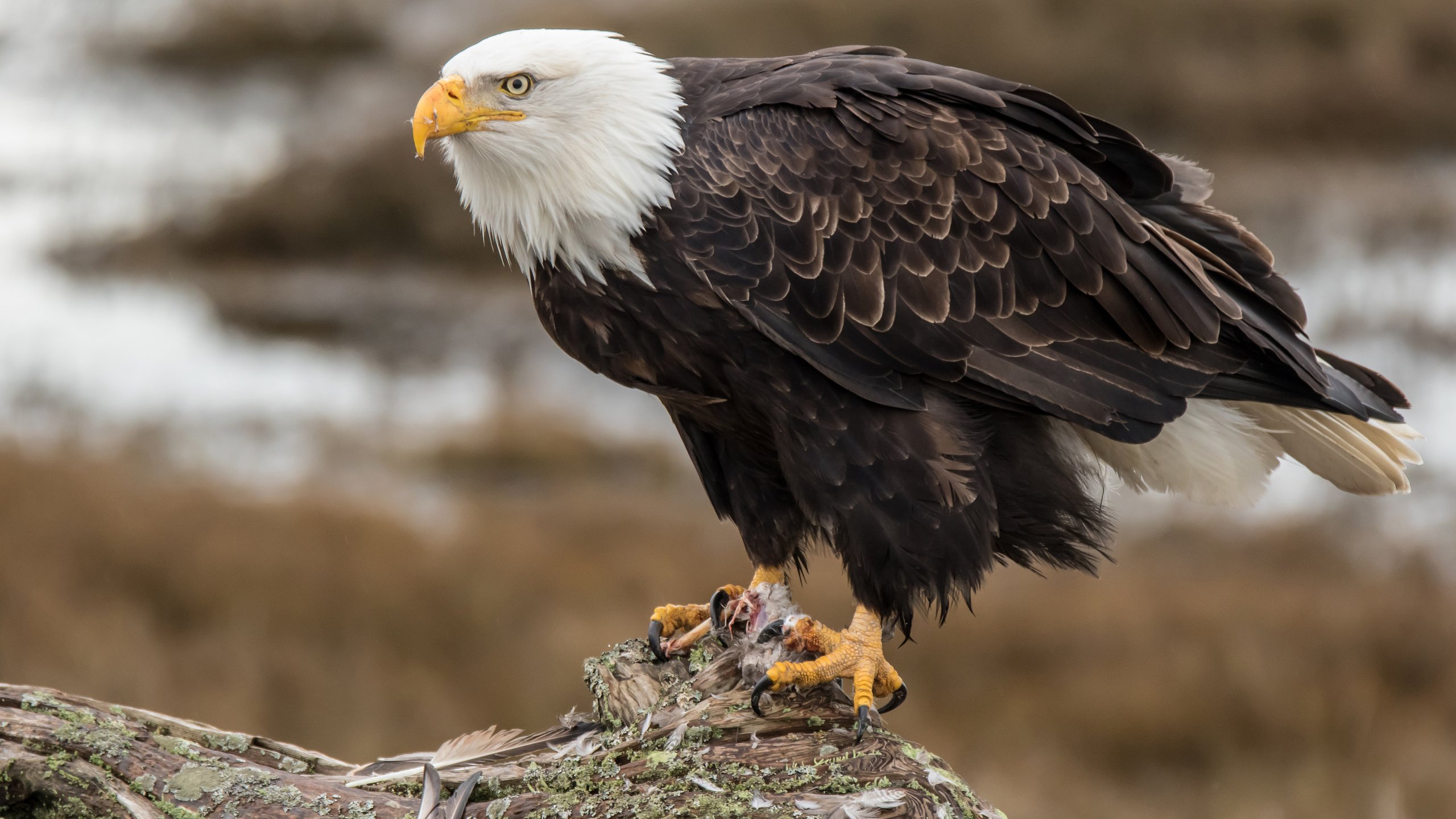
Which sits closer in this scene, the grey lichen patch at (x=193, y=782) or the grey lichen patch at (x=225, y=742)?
the grey lichen patch at (x=193, y=782)

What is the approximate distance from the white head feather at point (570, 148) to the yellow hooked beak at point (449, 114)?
23mm

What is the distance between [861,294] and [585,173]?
860mm

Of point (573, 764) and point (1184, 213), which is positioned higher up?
point (1184, 213)

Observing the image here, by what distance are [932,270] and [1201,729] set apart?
4455 mm

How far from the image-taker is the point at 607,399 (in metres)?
14.4

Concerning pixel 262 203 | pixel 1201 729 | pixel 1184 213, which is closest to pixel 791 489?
pixel 1184 213

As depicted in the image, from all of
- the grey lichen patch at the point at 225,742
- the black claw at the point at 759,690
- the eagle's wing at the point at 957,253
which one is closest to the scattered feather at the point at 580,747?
the black claw at the point at 759,690

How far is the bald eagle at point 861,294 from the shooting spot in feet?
11.9

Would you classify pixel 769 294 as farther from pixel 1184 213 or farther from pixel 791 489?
pixel 1184 213

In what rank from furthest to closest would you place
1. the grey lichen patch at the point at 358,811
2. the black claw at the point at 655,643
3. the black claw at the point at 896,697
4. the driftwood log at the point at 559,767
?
the black claw at the point at 655,643
the black claw at the point at 896,697
the grey lichen patch at the point at 358,811
the driftwood log at the point at 559,767

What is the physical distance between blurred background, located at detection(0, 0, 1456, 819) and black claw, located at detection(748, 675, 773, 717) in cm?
348

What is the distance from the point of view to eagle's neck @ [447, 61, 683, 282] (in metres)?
3.59

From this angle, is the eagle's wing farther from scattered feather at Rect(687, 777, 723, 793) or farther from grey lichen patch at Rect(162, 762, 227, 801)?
grey lichen patch at Rect(162, 762, 227, 801)

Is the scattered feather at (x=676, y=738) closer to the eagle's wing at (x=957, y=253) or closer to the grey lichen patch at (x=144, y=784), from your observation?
the eagle's wing at (x=957, y=253)
